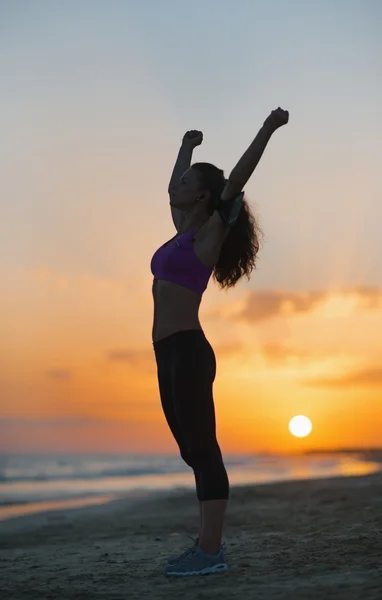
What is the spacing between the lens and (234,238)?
480 cm

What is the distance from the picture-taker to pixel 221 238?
4.62 m

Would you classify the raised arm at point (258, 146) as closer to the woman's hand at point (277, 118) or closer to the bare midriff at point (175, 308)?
the woman's hand at point (277, 118)

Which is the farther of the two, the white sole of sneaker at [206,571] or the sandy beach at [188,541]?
the white sole of sneaker at [206,571]

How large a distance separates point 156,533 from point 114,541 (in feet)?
2.51

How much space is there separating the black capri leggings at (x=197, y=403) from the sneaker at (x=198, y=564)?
341mm

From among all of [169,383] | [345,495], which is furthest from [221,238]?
[345,495]

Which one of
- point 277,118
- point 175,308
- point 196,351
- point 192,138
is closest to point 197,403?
point 196,351

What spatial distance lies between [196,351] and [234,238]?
752mm

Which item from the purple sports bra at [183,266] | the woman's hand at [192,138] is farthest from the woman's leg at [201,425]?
the woman's hand at [192,138]

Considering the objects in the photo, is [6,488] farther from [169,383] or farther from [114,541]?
[169,383]

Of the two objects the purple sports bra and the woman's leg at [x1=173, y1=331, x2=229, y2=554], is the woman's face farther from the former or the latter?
the woman's leg at [x1=173, y1=331, x2=229, y2=554]

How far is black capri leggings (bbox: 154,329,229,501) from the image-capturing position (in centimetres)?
453

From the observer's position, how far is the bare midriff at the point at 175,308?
180 inches

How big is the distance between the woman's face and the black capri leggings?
805 mm
